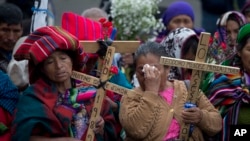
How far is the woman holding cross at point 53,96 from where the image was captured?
583 cm

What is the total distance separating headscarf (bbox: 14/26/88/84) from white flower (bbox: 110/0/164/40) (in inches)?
141

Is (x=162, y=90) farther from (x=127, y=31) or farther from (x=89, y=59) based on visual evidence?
(x=127, y=31)

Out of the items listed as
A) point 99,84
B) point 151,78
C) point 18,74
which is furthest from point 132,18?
point 151,78

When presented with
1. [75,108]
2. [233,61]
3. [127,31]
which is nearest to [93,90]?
[75,108]

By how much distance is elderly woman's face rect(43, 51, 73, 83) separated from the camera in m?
5.95

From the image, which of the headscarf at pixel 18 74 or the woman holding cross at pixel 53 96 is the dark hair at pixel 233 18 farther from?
the woman holding cross at pixel 53 96

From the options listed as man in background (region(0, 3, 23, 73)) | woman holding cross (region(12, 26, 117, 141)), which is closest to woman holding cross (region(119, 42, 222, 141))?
woman holding cross (region(12, 26, 117, 141))

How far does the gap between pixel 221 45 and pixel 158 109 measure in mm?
2226

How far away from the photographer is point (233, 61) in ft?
21.6

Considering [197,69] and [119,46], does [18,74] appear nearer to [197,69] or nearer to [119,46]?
[119,46]

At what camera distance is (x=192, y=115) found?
19.5ft

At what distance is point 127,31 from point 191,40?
256 cm

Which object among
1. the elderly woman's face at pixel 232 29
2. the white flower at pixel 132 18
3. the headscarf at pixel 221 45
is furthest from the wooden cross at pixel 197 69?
the white flower at pixel 132 18

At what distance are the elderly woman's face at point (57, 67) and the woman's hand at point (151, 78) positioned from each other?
0.54 meters
